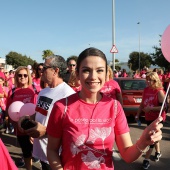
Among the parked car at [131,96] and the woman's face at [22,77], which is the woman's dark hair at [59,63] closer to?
the woman's face at [22,77]

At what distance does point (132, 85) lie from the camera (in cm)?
874

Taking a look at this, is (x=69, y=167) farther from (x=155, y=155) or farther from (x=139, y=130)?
(x=139, y=130)

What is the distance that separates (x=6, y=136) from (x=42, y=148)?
14.3 feet

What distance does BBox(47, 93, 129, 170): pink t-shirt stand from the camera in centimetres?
169

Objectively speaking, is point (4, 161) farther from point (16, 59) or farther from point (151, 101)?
point (16, 59)

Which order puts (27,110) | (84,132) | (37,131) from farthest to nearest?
(27,110), (37,131), (84,132)

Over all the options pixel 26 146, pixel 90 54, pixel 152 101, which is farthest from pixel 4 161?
pixel 152 101

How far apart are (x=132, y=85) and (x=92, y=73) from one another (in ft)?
23.8

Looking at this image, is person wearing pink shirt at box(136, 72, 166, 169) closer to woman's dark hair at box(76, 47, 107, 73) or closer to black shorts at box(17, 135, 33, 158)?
black shorts at box(17, 135, 33, 158)

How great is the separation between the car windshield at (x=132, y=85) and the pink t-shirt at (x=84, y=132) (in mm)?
6999

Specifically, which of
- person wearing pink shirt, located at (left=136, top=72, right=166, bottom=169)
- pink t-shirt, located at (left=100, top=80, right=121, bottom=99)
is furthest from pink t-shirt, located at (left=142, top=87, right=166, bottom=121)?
pink t-shirt, located at (left=100, top=80, right=121, bottom=99)

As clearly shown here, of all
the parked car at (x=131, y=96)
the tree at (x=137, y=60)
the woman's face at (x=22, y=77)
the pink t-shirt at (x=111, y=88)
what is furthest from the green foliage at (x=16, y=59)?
the woman's face at (x=22, y=77)

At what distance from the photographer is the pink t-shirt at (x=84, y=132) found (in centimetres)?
169

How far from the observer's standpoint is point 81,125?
1695mm
